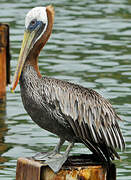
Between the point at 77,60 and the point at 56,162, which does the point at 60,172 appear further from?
the point at 77,60

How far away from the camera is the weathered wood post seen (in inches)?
397

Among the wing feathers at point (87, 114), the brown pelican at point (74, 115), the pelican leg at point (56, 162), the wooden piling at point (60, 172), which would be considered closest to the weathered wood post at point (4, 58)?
the brown pelican at point (74, 115)

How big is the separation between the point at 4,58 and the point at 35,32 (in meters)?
3.85

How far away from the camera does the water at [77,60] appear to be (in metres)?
8.81

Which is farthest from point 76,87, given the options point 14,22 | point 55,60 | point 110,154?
point 14,22

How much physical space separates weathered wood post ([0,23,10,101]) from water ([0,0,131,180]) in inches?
12.5

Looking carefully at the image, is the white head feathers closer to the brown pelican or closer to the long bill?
the long bill

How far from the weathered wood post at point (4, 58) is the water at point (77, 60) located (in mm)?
317

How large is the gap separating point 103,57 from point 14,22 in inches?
138

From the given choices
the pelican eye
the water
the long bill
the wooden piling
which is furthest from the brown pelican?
the water

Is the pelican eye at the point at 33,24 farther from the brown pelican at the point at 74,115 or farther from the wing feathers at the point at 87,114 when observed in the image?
the wing feathers at the point at 87,114

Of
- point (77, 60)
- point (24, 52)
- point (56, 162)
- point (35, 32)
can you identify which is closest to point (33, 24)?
point (35, 32)

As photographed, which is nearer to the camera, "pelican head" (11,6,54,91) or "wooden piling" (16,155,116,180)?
"wooden piling" (16,155,116,180)

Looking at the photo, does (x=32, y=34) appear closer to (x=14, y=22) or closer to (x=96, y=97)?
(x=96, y=97)
